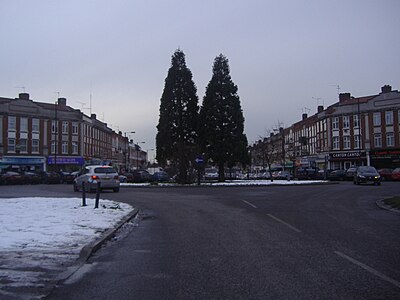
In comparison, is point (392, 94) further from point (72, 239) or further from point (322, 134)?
point (72, 239)

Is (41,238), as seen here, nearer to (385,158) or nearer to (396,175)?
(396,175)

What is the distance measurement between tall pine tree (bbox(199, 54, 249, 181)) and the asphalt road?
3421cm

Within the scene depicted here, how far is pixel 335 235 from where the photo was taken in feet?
32.9

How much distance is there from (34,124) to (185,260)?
67245mm

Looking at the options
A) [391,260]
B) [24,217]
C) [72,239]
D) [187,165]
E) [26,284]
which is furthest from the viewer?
[187,165]

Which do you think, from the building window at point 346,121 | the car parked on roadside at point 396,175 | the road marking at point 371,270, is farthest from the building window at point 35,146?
the road marking at point 371,270

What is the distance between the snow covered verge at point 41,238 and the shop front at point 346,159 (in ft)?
197

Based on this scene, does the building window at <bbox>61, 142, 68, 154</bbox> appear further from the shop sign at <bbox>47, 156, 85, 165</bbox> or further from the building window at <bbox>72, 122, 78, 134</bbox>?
the building window at <bbox>72, 122, 78, 134</bbox>

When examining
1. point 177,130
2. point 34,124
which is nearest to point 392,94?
point 177,130

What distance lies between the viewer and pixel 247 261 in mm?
7352

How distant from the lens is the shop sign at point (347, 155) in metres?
68.6

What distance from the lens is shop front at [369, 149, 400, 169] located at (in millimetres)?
64500

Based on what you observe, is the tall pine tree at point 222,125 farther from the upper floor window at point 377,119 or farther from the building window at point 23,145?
the building window at point 23,145

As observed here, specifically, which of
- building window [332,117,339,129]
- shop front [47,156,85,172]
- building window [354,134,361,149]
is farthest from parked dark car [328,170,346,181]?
shop front [47,156,85,172]
